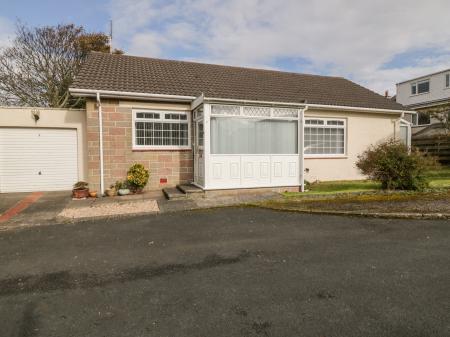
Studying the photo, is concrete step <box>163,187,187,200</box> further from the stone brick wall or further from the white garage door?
the white garage door

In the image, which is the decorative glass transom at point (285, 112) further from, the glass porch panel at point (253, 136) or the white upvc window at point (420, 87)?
the white upvc window at point (420, 87)

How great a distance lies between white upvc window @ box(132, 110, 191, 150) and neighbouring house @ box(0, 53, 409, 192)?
4 cm

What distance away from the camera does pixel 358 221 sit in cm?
658

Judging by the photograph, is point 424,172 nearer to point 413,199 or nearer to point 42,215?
point 413,199

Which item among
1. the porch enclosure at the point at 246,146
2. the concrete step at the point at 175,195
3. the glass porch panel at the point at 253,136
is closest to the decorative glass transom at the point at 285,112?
the porch enclosure at the point at 246,146

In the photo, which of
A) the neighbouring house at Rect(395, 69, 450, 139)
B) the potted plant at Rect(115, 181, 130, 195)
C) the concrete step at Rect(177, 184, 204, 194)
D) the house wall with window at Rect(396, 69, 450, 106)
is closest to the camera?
the concrete step at Rect(177, 184, 204, 194)

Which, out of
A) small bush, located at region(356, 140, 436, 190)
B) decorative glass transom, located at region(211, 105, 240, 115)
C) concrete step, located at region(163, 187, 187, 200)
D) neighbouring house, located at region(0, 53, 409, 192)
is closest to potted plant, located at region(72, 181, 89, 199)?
neighbouring house, located at region(0, 53, 409, 192)

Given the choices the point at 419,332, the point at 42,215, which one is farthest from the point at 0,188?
the point at 419,332

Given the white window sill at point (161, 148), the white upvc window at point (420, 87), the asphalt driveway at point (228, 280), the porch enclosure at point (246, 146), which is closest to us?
the asphalt driveway at point (228, 280)

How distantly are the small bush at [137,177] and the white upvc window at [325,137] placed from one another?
6.76m

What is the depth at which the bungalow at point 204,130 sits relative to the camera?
955cm

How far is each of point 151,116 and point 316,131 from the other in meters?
6.97

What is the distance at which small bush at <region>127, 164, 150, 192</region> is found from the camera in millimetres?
9961

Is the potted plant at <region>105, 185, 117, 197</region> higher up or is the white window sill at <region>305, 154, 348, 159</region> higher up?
the white window sill at <region>305, 154, 348, 159</region>
